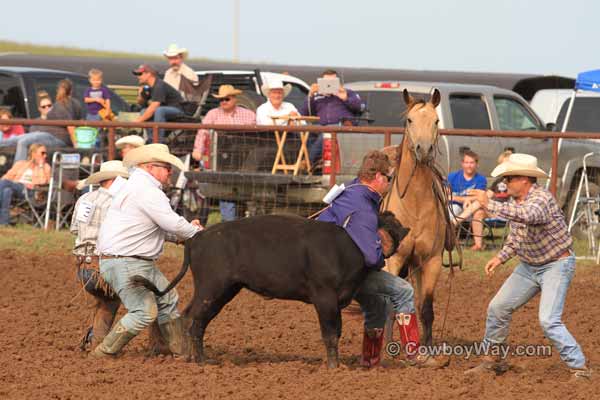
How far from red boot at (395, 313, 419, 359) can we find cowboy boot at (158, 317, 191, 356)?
1.51 metres

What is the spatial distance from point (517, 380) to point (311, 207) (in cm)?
726

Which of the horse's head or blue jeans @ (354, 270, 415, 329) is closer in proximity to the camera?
blue jeans @ (354, 270, 415, 329)

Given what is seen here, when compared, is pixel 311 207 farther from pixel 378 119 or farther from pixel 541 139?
pixel 541 139

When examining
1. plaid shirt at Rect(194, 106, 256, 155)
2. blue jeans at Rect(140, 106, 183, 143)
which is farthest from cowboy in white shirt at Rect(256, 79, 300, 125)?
blue jeans at Rect(140, 106, 183, 143)

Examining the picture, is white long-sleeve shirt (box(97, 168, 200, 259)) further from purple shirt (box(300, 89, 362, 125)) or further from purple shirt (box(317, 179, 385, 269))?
purple shirt (box(300, 89, 362, 125))

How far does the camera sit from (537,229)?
26.0 feet

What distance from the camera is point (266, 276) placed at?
309 inches

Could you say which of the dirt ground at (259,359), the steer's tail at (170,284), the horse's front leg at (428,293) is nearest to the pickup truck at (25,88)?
the dirt ground at (259,359)

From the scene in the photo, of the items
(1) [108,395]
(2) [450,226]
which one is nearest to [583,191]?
(2) [450,226]

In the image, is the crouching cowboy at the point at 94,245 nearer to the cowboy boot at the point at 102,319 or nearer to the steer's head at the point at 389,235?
the cowboy boot at the point at 102,319

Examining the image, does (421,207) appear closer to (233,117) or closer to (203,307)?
(203,307)

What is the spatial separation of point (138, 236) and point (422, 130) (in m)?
2.24

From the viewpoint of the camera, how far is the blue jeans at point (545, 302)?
7.80 meters

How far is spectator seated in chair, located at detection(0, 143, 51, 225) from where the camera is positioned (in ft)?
51.0
